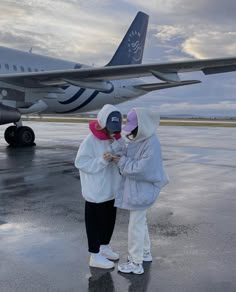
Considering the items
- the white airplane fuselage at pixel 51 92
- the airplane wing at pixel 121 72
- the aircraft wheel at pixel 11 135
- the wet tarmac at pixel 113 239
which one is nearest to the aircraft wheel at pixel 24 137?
the aircraft wheel at pixel 11 135

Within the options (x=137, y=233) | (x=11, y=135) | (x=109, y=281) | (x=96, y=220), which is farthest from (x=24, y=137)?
(x=109, y=281)

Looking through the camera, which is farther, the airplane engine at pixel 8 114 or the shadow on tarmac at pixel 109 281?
the airplane engine at pixel 8 114

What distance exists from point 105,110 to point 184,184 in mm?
4468

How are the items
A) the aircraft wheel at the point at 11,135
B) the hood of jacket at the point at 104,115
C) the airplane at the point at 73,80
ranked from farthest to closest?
the aircraft wheel at the point at 11,135
the airplane at the point at 73,80
the hood of jacket at the point at 104,115

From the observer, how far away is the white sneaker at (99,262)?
3723 mm

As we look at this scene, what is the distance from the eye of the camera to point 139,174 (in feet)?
11.9

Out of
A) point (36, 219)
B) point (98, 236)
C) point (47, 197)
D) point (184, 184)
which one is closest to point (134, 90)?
point (184, 184)

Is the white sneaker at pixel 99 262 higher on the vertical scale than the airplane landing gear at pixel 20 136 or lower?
higher

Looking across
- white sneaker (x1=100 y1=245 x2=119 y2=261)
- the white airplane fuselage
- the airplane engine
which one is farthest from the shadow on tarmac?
the white airplane fuselage

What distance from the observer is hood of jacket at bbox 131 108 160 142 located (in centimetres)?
365

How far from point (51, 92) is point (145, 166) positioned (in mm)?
11557

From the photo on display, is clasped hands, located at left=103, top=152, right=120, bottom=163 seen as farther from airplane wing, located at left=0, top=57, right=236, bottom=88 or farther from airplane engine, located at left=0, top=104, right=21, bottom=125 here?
airplane engine, located at left=0, top=104, right=21, bottom=125

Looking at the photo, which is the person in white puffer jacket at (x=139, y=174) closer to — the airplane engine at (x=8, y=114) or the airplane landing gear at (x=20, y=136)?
the airplane engine at (x=8, y=114)

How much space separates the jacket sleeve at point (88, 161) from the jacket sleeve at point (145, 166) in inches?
7.5
